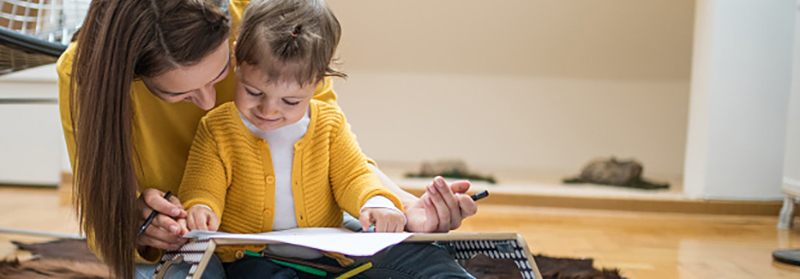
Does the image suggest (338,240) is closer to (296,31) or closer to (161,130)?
(296,31)

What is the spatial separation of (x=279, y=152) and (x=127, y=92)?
0.26m

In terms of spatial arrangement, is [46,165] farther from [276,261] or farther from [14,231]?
[276,261]

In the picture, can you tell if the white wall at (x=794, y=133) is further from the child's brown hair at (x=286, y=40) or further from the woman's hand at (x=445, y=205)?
the child's brown hair at (x=286, y=40)

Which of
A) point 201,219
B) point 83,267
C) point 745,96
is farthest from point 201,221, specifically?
point 745,96

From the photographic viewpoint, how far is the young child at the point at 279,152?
85 centimetres

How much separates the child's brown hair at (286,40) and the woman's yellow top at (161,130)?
4.7 inches

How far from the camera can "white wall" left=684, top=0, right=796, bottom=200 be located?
2252 mm

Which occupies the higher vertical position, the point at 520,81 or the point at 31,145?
the point at 520,81

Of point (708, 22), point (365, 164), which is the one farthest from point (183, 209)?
point (708, 22)

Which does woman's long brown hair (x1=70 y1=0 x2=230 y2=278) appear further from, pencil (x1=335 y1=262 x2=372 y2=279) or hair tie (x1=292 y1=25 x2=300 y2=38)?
pencil (x1=335 y1=262 x2=372 y2=279)

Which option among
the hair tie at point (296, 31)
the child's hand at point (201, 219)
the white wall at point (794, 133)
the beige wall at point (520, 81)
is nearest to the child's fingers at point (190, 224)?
the child's hand at point (201, 219)

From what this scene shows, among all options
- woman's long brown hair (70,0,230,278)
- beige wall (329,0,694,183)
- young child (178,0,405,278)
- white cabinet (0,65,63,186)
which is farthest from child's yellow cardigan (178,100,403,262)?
beige wall (329,0,694,183)

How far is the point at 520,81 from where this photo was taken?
3506mm

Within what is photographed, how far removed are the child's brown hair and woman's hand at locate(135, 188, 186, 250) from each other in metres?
0.19
